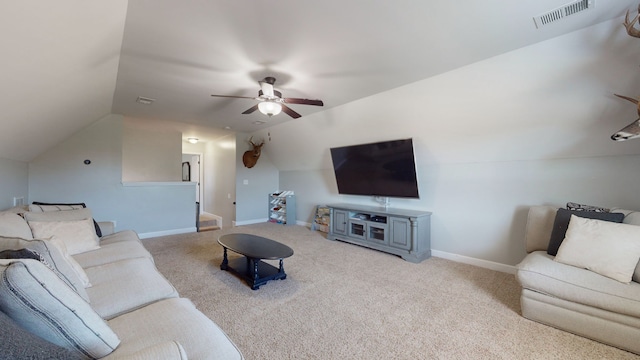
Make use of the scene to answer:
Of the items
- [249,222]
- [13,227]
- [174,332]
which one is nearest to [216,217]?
→ [249,222]

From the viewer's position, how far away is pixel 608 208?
2.52 metres

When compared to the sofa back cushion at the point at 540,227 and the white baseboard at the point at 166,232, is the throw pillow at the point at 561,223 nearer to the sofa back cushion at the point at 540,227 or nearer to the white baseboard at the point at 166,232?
the sofa back cushion at the point at 540,227

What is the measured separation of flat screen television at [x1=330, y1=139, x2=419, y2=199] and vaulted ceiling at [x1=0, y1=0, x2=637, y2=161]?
107 centimetres

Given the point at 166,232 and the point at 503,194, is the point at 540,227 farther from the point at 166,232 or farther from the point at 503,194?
the point at 166,232

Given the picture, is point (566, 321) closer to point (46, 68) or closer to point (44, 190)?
point (46, 68)

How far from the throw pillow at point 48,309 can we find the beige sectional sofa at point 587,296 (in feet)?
Answer: 9.28

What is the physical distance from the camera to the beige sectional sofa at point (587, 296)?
5.77 ft

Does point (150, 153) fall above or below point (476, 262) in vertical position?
above

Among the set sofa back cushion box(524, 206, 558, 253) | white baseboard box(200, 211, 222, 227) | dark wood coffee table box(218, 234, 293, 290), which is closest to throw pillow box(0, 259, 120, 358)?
dark wood coffee table box(218, 234, 293, 290)

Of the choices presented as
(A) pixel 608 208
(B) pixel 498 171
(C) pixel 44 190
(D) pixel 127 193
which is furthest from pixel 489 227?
(C) pixel 44 190

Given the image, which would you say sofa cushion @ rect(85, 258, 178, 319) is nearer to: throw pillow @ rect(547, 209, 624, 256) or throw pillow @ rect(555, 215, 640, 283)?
throw pillow @ rect(555, 215, 640, 283)

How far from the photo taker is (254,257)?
8.56 feet

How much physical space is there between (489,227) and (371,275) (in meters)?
1.72

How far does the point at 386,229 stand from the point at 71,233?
3698 mm
